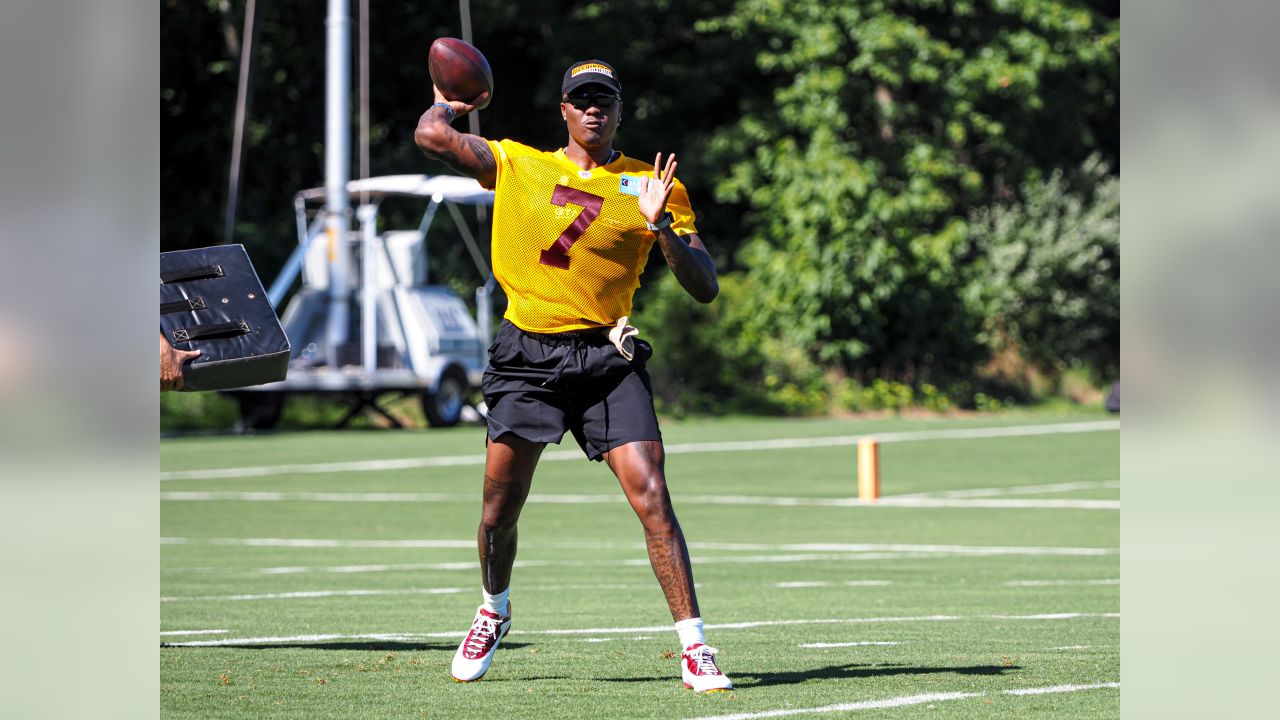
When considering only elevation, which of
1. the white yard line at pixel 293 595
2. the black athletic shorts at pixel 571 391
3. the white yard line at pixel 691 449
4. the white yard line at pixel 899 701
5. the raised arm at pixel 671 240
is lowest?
the white yard line at pixel 691 449

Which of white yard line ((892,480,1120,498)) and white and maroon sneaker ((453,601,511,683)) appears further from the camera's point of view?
white yard line ((892,480,1120,498))

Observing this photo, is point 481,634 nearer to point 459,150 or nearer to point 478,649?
point 478,649

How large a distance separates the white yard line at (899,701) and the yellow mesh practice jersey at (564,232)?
1.67 meters

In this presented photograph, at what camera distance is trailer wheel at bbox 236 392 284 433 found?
33.8 m

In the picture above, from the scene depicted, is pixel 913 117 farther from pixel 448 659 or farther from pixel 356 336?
pixel 448 659

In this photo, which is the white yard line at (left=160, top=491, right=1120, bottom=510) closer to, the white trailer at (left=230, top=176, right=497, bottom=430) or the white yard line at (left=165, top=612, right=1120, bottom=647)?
the white yard line at (left=165, top=612, right=1120, bottom=647)

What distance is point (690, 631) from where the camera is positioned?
6.88 m

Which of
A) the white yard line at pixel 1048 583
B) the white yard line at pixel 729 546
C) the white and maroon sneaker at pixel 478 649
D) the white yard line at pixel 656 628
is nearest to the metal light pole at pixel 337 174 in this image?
the white yard line at pixel 729 546

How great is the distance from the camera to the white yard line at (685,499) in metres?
20.0

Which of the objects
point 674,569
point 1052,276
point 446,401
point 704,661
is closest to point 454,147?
point 674,569

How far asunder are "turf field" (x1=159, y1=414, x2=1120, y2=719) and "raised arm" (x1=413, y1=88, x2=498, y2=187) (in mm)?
1925

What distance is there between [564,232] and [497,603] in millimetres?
1502

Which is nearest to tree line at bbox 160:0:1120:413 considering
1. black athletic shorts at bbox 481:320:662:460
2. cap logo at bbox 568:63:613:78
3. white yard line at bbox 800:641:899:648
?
white yard line at bbox 800:641:899:648

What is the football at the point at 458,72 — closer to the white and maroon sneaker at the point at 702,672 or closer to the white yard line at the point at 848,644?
the white and maroon sneaker at the point at 702,672
